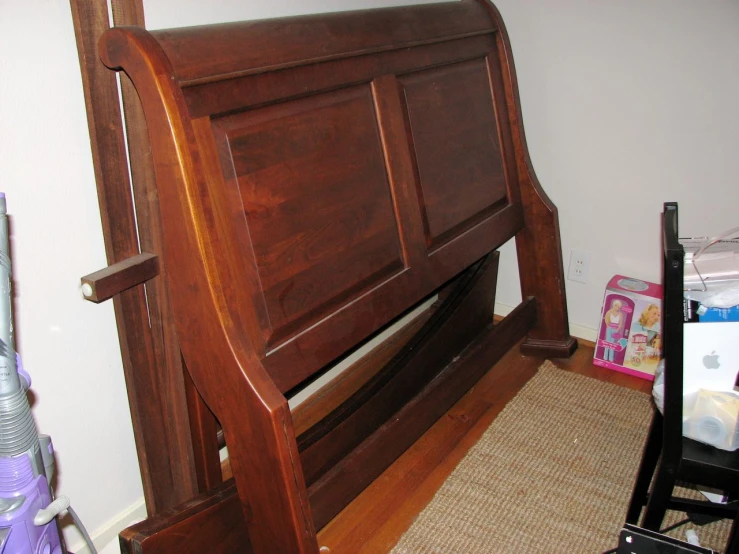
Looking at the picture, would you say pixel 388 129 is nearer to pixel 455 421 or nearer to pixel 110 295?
pixel 110 295

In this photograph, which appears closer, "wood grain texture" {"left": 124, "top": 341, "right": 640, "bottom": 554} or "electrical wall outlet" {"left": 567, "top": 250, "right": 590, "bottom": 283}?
"wood grain texture" {"left": 124, "top": 341, "right": 640, "bottom": 554}

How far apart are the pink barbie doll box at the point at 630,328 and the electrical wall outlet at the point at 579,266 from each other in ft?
0.39

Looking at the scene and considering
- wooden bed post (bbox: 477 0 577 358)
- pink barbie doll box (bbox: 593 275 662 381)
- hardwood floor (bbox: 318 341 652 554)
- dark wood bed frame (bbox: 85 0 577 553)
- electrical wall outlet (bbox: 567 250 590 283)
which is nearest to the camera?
dark wood bed frame (bbox: 85 0 577 553)

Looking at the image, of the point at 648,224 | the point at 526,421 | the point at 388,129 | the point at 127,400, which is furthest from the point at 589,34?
the point at 127,400

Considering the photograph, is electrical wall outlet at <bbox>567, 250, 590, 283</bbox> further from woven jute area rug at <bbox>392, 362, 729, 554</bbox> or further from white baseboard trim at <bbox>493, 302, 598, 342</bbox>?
woven jute area rug at <bbox>392, 362, 729, 554</bbox>

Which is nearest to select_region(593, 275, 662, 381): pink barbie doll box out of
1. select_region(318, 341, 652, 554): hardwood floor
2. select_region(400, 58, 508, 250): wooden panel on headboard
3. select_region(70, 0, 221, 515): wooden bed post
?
select_region(318, 341, 652, 554): hardwood floor

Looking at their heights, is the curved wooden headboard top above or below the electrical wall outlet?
above

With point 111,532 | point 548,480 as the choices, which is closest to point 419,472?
point 548,480

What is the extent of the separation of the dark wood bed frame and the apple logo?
63 centimetres

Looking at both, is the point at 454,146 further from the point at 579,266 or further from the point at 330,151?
the point at 579,266

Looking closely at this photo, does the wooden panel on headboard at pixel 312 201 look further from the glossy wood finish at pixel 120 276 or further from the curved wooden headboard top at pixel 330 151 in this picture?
the glossy wood finish at pixel 120 276

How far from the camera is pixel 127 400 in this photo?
149cm

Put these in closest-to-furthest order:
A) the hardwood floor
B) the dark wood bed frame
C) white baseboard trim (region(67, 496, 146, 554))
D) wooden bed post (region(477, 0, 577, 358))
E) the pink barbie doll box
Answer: the dark wood bed frame < white baseboard trim (region(67, 496, 146, 554)) < the hardwood floor < wooden bed post (region(477, 0, 577, 358)) < the pink barbie doll box

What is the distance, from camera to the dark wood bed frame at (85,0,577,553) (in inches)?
44.2
